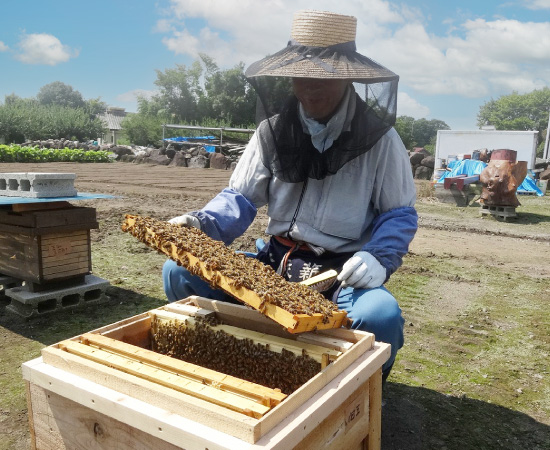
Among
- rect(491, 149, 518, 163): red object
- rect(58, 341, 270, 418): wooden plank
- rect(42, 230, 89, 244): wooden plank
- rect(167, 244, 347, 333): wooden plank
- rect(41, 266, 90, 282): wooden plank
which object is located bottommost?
rect(41, 266, 90, 282): wooden plank

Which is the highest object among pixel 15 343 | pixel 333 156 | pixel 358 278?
pixel 333 156

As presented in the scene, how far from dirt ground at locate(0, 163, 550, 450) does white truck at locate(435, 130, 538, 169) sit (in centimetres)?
898

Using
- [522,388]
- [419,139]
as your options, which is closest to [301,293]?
[522,388]

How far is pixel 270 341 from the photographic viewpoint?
1.73m

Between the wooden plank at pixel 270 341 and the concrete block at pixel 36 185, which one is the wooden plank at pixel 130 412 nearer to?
the wooden plank at pixel 270 341

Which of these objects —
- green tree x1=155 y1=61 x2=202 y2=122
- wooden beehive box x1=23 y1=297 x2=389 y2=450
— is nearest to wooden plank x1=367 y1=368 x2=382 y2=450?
wooden beehive box x1=23 y1=297 x2=389 y2=450

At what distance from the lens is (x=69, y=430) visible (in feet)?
4.90

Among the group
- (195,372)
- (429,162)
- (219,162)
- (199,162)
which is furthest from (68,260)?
(429,162)

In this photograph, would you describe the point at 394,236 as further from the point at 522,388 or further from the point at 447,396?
the point at 522,388

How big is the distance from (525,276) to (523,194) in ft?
30.5

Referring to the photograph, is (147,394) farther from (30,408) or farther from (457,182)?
(457,182)

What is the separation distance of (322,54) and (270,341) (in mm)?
1200

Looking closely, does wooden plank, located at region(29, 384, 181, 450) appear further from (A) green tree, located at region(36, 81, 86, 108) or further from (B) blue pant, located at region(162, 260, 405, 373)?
(A) green tree, located at region(36, 81, 86, 108)

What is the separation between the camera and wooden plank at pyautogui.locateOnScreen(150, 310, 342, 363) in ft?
5.30
